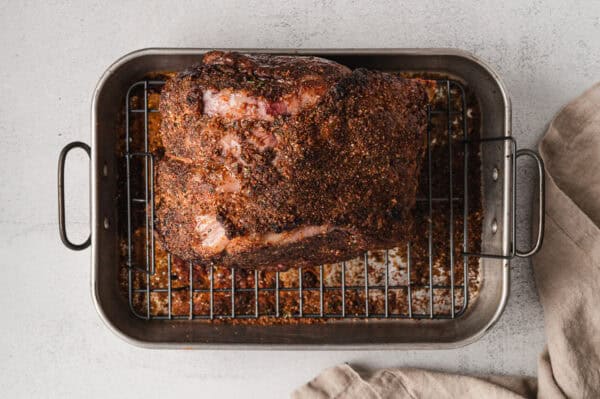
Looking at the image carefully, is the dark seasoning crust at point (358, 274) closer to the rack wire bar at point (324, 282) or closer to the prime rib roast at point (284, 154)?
the rack wire bar at point (324, 282)

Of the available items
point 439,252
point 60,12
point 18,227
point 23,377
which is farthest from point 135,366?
point 60,12

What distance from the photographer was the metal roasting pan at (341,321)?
186 centimetres

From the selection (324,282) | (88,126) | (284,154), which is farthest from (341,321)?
(88,126)

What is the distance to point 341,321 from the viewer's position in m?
2.10

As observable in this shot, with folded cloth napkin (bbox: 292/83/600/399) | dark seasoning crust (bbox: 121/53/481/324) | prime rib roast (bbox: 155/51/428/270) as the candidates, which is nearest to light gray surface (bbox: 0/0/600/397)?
folded cloth napkin (bbox: 292/83/600/399)

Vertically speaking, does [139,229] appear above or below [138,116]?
below

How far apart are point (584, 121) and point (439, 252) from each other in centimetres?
75

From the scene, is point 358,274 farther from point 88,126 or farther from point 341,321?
point 88,126

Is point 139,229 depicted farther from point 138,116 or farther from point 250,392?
point 250,392

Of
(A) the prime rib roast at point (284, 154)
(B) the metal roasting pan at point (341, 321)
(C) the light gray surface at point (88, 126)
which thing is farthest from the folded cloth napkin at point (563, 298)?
(A) the prime rib roast at point (284, 154)

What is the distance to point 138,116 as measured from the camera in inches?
81.4

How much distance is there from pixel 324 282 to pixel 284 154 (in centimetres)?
73

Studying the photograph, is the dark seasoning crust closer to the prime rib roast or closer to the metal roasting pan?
the metal roasting pan

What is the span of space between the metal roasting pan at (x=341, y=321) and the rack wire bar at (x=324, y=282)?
0.04 meters
